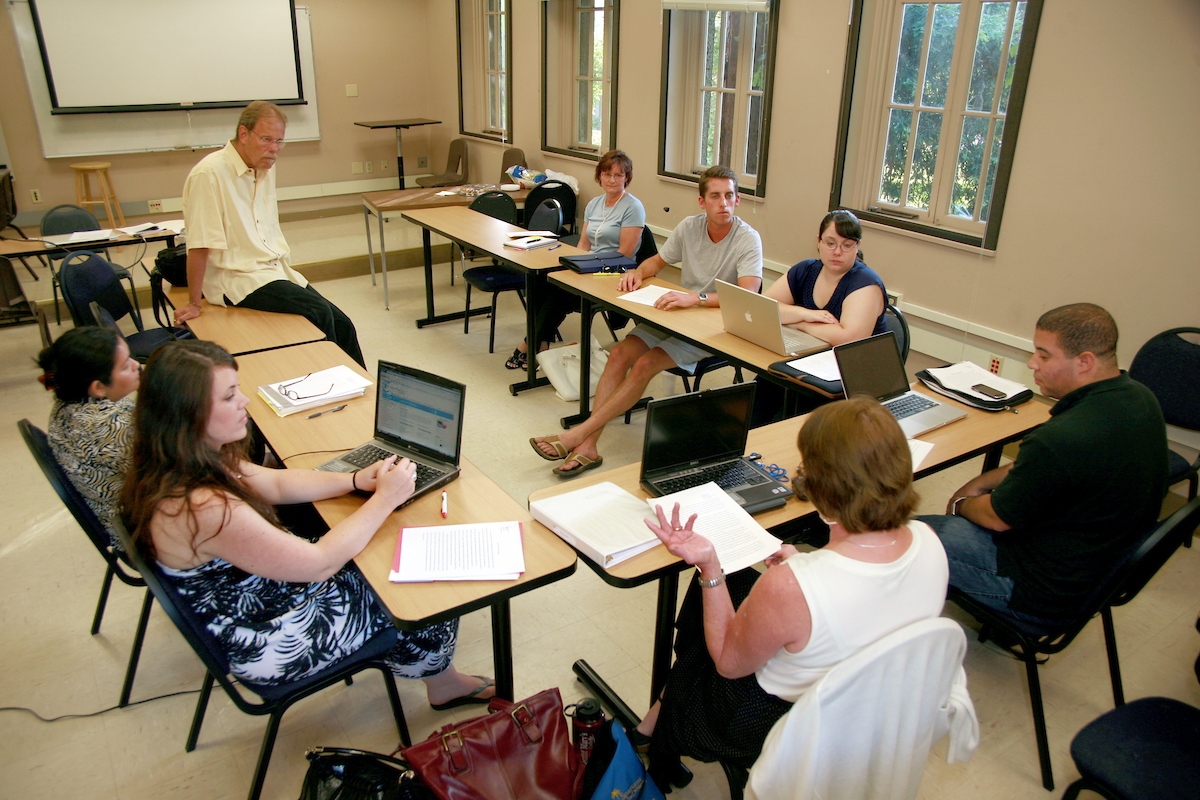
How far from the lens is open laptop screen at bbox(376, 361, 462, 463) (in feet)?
6.44

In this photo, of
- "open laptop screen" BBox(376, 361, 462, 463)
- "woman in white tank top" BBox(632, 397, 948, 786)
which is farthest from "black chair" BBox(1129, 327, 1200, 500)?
"open laptop screen" BBox(376, 361, 462, 463)

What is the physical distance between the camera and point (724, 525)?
1.80 meters

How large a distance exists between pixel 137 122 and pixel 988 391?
7.32 metres

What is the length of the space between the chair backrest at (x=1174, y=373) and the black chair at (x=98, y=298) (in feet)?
12.9

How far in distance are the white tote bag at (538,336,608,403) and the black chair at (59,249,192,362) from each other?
1.76 meters

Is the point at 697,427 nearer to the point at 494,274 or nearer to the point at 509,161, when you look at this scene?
the point at 494,274

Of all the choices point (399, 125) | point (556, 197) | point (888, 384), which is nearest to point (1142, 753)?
point (888, 384)

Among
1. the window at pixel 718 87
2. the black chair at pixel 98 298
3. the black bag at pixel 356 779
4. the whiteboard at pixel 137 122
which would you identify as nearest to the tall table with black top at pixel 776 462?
the black bag at pixel 356 779

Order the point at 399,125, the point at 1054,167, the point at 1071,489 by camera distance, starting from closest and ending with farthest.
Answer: the point at 1071,489 < the point at 1054,167 < the point at 399,125

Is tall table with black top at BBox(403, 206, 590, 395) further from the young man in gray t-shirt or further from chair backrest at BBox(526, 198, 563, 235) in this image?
the young man in gray t-shirt

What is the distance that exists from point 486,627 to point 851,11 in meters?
3.49

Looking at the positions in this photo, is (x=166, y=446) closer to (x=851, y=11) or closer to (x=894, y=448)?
(x=894, y=448)

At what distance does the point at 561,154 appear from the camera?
21.2ft

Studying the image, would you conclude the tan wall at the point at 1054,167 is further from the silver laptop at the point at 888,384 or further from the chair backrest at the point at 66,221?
the chair backrest at the point at 66,221
